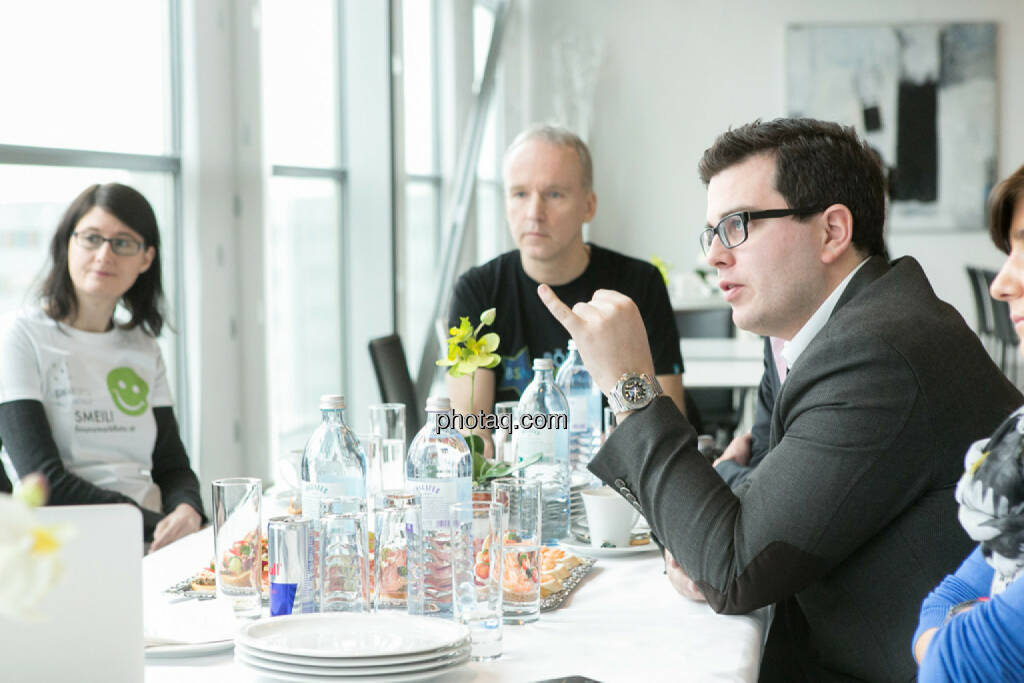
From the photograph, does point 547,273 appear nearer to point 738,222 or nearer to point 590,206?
point 590,206

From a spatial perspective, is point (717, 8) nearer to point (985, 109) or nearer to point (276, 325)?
point (985, 109)

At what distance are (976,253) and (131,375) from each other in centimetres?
692

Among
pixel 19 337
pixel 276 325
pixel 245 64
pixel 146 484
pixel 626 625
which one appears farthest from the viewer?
pixel 276 325

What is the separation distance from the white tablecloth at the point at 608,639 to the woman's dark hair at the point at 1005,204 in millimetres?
589

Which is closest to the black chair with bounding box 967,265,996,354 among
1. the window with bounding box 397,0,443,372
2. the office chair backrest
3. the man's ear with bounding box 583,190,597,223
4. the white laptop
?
the office chair backrest

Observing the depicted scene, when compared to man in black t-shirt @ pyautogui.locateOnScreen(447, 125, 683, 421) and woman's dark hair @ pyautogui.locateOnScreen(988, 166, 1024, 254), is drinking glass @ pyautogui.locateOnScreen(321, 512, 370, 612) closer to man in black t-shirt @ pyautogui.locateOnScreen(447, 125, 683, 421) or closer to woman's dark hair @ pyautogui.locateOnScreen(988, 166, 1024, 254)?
woman's dark hair @ pyautogui.locateOnScreen(988, 166, 1024, 254)

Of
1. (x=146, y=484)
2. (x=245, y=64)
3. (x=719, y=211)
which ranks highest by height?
(x=245, y=64)

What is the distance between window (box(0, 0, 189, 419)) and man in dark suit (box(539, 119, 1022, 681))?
1867 mm

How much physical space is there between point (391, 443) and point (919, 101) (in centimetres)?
709

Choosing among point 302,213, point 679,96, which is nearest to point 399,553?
point 302,213

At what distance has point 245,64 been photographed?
3754mm

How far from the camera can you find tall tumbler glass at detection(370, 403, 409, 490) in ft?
6.54

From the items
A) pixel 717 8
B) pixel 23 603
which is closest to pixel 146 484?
pixel 23 603

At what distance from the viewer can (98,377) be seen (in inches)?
105
